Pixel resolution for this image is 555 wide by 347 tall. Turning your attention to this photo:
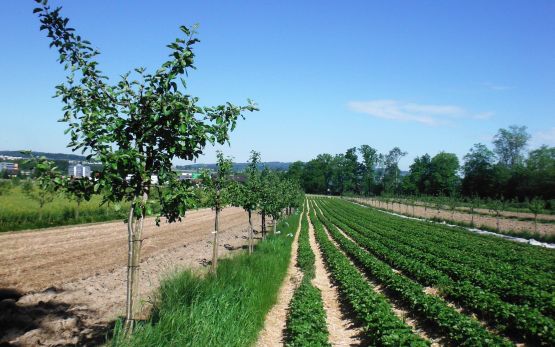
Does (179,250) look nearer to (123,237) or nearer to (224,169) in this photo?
(123,237)

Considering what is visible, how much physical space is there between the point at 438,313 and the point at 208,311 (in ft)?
18.8

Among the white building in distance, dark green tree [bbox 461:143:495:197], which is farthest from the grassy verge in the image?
dark green tree [bbox 461:143:495:197]

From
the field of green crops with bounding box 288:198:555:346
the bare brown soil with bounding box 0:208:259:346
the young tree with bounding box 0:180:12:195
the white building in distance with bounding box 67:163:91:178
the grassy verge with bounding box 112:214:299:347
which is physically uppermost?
the white building in distance with bounding box 67:163:91:178

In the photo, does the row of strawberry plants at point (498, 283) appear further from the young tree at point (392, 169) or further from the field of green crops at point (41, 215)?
the young tree at point (392, 169)

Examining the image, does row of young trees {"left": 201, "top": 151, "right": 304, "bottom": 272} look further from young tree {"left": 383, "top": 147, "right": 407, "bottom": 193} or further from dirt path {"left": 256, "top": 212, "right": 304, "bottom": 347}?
young tree {"left": 383, "top": 147, "right": 407, "bottom": 193}

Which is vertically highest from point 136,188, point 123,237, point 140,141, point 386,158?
point 386,158

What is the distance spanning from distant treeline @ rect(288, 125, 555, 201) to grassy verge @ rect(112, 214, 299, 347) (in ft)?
197

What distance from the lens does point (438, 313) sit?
9055 millimetres

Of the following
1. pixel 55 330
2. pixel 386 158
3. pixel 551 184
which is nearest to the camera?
pixel 55 330

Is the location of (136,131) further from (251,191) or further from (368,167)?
(368,167)

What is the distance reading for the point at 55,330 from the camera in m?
8.40

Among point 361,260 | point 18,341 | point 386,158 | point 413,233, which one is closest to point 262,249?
point 361,260

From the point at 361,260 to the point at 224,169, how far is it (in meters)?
7.58

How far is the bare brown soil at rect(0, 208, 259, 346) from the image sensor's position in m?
8.64
